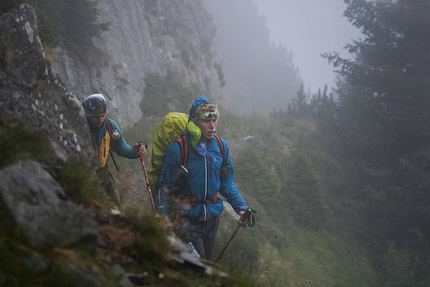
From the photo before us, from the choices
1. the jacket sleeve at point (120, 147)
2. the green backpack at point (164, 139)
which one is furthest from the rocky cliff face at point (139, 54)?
the green backpack at point (164, 139)

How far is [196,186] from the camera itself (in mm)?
3877

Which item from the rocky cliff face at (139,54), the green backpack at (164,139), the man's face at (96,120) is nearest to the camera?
the green backpack at (164,139)

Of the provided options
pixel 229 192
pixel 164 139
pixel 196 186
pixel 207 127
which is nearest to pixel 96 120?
pixel 164 139

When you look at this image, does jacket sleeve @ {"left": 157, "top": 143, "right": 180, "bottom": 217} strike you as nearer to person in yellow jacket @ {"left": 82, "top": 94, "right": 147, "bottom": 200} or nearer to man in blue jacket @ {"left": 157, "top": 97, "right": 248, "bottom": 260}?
man in blue jacket @ {"left": 157, "top": 97, "right": 248, "bottom": 260}

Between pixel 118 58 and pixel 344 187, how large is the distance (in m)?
9.61

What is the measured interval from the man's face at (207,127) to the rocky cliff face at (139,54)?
13.3 ft

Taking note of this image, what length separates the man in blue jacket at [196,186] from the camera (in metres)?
3.84

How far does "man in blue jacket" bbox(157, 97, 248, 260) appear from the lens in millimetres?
3840

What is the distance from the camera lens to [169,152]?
12.8ft

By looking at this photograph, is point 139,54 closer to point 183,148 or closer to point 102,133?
point 102,133

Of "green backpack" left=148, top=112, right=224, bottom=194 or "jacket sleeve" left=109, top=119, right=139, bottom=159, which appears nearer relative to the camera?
"green backpack" left=148, top=112, right=224, bottom=194

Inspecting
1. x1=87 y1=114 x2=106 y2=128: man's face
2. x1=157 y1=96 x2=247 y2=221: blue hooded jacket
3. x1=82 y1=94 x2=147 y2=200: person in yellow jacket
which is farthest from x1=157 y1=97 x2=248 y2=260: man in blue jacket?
x1=87 y1=114 x2=106 y2=128: man's face

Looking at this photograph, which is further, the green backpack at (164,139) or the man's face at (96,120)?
the man's face at (96,120)

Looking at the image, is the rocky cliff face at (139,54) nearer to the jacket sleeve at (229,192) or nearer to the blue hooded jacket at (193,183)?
the blue hooded jacket at (193,183)
